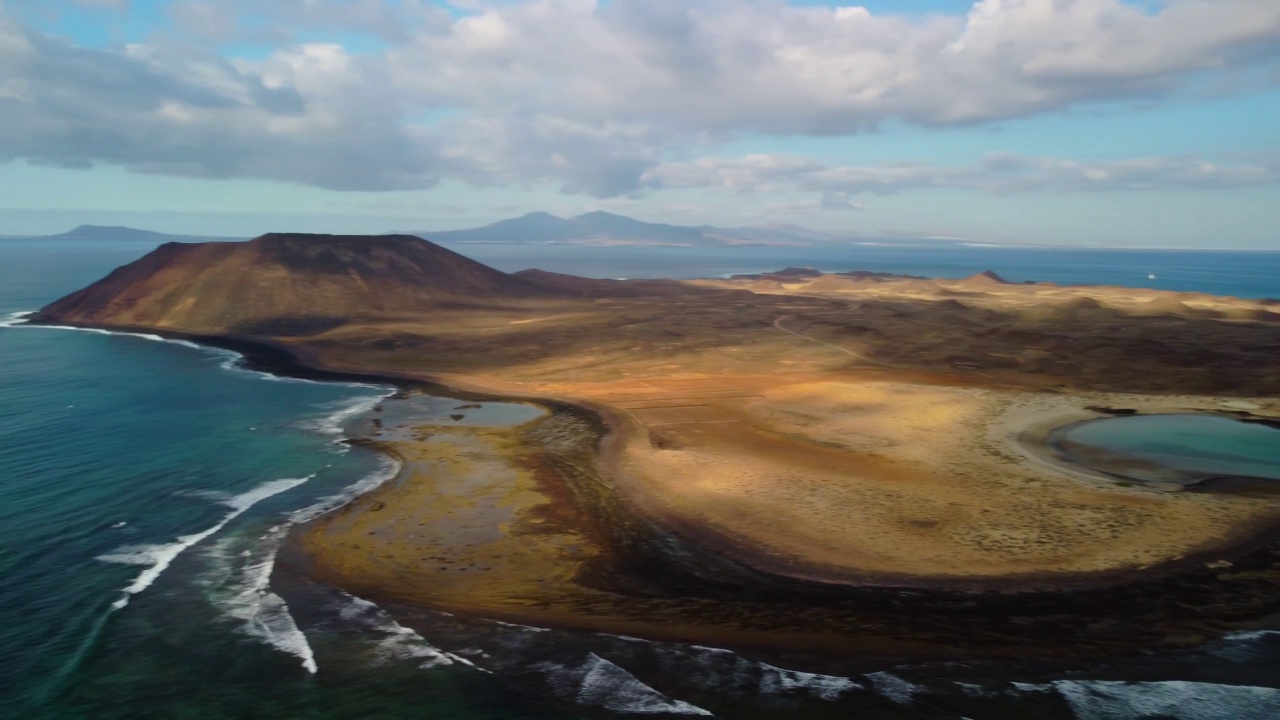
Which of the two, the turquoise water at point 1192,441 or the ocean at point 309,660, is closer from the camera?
the ocean at point 309,660

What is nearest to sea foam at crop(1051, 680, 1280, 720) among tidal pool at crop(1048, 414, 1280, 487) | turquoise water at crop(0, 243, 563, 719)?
turquoise water at crop(0, 243, 563, 719)

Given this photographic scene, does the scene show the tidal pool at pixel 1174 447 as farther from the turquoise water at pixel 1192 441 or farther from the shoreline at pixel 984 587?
the shoreline at pixel 984 587

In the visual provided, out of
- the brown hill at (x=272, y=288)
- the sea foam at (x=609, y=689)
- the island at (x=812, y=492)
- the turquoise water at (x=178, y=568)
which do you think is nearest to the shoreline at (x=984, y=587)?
the island at (x=812, y=492)

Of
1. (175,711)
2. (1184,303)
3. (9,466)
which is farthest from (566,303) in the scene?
(175,711)

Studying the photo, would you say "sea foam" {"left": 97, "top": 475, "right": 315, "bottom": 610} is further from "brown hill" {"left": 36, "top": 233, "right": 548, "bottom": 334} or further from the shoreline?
"brown hill" {"left": 36, "top": 233, "right": 548, "bottom": 334}

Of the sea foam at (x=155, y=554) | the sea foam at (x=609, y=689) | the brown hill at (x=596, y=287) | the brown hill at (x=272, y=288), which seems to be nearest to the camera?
the sea foam at (x=609, y=689)

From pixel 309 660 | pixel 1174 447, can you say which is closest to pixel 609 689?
pixel 309 660

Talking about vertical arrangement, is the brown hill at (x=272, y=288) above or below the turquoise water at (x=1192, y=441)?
above

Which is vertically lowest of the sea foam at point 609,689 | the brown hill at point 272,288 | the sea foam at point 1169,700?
the sea foam at point 609,689

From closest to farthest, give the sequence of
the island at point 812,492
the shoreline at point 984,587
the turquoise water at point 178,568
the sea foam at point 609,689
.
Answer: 1. the sea foam at point 609,689
2. the turquoise water at point 178,568
3. the shoreline at point 984,587
4. the island at point 812,492
